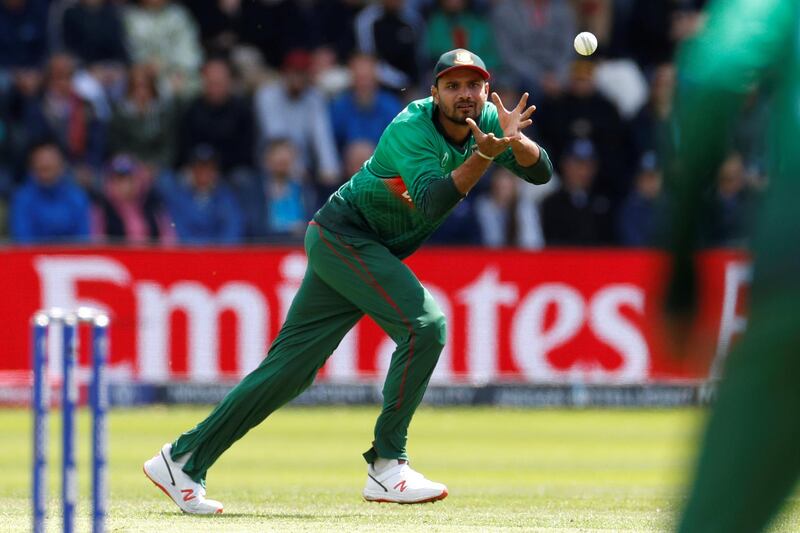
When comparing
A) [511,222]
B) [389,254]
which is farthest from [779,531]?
[511,222]

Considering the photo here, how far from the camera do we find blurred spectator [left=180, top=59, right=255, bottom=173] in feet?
50.9

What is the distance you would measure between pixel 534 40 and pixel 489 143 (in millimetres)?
10406

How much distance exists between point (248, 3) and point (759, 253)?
→ 1415 cm

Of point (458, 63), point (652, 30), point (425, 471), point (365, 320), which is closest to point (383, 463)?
point (458, 63)

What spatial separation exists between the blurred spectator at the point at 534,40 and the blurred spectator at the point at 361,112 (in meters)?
1.56

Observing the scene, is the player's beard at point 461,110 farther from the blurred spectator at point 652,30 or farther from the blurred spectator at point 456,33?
the blurred spectator at point 652,30

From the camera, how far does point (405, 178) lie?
6727mm

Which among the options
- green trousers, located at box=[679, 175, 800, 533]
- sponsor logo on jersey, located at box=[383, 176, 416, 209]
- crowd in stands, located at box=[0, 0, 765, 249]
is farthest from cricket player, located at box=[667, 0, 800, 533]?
crowd in stands, located at box=[0, 0, 765, 249]

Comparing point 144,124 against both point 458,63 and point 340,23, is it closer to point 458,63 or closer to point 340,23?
point 340,23

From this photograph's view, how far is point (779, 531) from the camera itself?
265 inches

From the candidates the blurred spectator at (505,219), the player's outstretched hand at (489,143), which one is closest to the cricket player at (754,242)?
the player's outstretched hand at (489,143)

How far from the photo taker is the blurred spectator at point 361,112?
50.8ft

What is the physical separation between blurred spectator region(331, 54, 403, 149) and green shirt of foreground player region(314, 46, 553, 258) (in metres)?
8.31

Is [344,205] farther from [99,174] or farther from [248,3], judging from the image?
[248,3]
